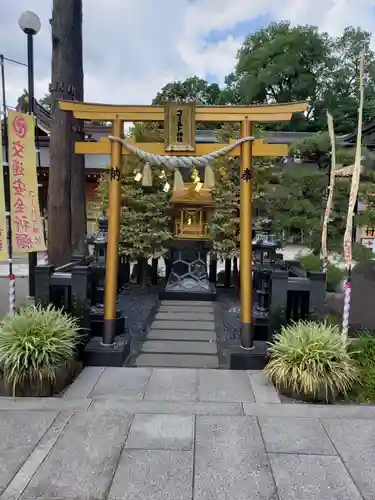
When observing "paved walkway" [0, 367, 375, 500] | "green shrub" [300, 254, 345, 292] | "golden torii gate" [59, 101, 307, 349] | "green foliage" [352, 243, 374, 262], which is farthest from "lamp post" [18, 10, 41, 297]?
"green foliage" [352, 243, 374, 262]

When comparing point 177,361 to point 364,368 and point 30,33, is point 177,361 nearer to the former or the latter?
point 364,368

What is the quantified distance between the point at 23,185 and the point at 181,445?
12.8 ft

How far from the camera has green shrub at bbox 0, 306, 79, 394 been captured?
411 cm

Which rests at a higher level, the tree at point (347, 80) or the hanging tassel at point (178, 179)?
the tree at point (347, 80)

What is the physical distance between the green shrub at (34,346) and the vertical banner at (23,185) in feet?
3.42

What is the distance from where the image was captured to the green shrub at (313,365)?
4.08m

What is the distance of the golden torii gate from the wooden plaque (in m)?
0.02

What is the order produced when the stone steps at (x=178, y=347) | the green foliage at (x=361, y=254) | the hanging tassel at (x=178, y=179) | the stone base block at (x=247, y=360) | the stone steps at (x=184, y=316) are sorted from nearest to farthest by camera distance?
the stone base block at (x=247, y=360), the hanging tassel at (x=178, y=179), the stone steps at (x=178, y=347), the stone steps at (x=184, y=316), the green foliage at (x=361, y=254)

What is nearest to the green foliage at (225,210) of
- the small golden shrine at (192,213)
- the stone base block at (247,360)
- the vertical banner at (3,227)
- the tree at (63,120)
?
the small golden shrine at (192,213)

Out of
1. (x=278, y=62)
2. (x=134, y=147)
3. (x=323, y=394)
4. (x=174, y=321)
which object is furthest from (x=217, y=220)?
(x=278, y=62)

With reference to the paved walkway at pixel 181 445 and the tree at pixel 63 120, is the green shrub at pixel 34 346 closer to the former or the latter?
the paved walkway at pixel 181 445

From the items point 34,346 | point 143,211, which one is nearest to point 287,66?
point 143,211

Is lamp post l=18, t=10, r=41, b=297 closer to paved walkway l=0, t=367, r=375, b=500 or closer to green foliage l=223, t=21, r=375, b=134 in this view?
paved walkway l=0, t=367, r=375, b=500

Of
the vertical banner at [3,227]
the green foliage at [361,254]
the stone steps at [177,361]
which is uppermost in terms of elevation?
the vertical banner at [3,227]
